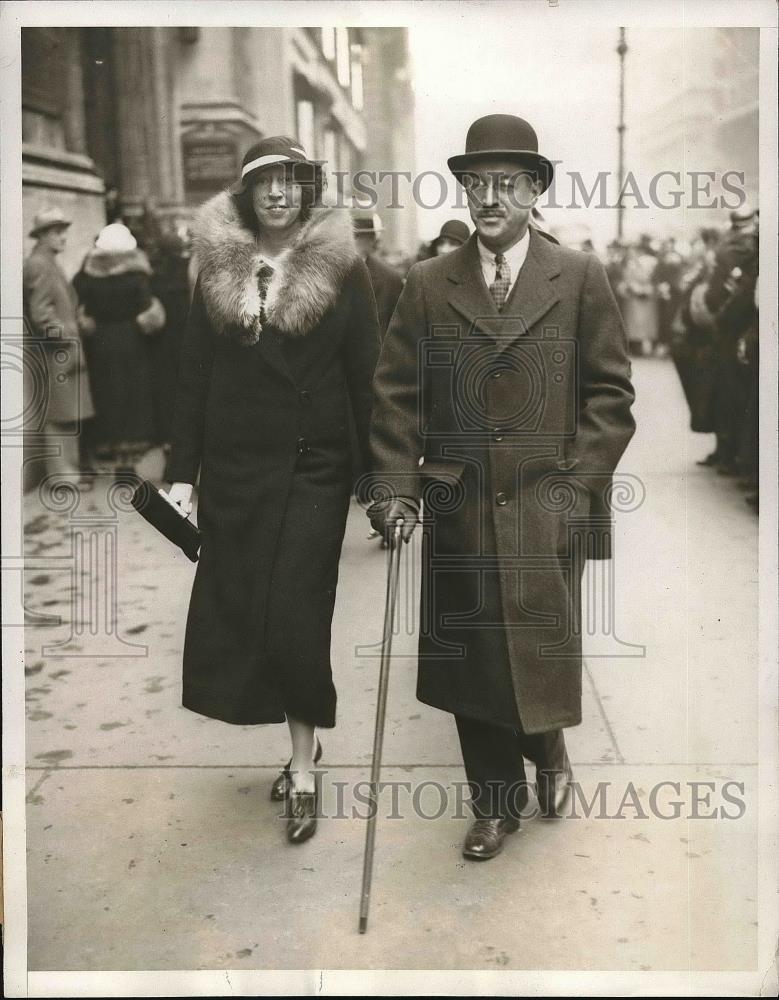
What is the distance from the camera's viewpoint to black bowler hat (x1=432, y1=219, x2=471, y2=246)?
5.21 m

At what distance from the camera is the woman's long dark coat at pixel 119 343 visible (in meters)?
6.17

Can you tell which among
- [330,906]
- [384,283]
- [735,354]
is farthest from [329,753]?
[735,354]

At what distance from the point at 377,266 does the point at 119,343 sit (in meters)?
1.45

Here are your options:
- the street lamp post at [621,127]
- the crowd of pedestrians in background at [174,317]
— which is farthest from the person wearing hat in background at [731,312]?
the street lamp post at [621,127]

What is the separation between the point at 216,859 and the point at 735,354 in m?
2.52

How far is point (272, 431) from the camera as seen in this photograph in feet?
16.8

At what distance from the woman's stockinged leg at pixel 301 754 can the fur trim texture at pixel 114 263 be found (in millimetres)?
2059

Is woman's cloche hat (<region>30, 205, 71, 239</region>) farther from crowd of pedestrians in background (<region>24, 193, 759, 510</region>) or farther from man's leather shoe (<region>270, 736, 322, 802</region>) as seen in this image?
man's leather shoe (<region>270, 736, 322, 802</region>)

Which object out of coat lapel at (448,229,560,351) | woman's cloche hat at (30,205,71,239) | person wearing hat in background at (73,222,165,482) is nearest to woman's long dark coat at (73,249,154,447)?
person wearing hat in background at (73,222,165,482)

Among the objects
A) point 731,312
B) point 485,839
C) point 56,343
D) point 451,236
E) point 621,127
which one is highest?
point 621,127

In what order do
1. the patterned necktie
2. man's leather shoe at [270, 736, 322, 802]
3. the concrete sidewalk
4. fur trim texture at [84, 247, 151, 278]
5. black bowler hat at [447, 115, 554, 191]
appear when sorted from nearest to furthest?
1. the concrete sidewalk
2. black bowler hat at [447, 115, 554, 191]
3. the patterned necktie
4. man's leather shoe at [270, 736, 322, 802]
5. fur trim texture at [84, 247, 151, 278]

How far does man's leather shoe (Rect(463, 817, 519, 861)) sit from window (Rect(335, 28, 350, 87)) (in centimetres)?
245

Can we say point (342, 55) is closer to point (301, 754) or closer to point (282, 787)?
point (301, 754)

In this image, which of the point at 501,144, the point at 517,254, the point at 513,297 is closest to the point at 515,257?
the point at 517,254
